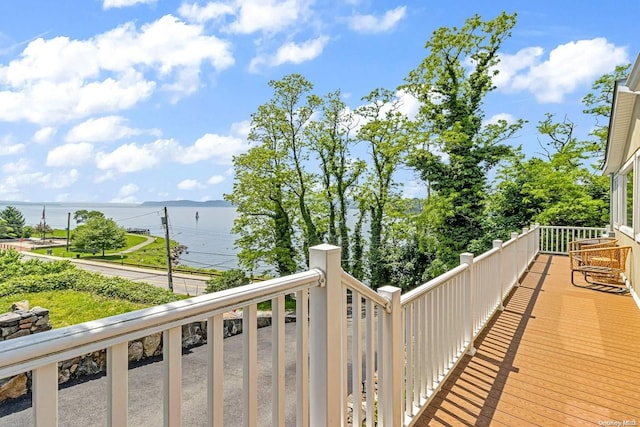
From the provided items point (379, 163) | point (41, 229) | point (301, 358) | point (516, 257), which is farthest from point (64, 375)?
point (41, 229)

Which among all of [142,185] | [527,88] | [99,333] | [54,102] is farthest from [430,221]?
[142,185]

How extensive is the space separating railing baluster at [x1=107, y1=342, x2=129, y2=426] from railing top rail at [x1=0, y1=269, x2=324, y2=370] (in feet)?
0.16

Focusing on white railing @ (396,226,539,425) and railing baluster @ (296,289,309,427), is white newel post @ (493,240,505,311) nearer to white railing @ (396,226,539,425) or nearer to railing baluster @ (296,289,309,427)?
white railing @ (396,226,539,425)

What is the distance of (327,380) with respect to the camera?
1.59 metres

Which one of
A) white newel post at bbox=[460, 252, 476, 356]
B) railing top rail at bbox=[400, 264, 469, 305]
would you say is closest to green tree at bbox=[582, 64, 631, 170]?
white newel post at bbox=[460, 252, 476, 356]

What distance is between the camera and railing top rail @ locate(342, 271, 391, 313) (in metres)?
1.72

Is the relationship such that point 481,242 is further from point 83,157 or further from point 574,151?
point 83,157

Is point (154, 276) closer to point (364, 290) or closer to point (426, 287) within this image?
point (426, 287)

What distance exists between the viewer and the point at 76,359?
4.27 metres

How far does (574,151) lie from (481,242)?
7.15 meters

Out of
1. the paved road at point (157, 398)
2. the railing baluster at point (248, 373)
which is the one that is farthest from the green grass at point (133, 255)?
the railing baluster at point (248, 373)

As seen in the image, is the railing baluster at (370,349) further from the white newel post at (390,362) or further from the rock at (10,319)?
the rock at (10,319)

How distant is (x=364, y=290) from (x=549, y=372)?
2.69 meters

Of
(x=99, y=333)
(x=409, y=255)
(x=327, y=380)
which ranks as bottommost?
(x=409, y=255)
